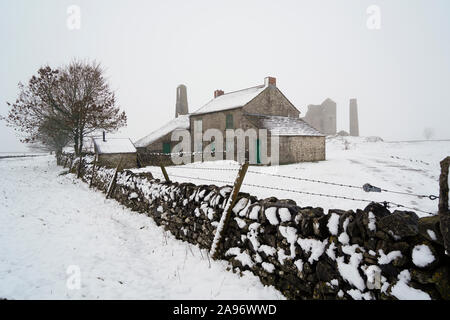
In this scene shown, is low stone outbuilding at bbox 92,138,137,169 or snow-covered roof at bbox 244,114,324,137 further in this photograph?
snow-covered roof at bbox 244,114,324,137

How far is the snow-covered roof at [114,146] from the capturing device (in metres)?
21.0

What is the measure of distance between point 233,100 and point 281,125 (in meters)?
6.49

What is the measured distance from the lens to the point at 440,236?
81.0 inches

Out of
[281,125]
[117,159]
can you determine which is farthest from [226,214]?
[281,125]

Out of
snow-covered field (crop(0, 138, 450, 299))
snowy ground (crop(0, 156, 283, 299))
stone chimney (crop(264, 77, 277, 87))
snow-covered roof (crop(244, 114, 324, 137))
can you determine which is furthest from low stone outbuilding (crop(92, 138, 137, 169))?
stone chimney (crop(264, 77, 277, 87))

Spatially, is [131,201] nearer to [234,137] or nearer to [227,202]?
[227,202]

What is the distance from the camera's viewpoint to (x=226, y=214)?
4207mm

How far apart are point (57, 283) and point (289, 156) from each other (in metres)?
20.4

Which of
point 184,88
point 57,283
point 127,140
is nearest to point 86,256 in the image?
point 57,283

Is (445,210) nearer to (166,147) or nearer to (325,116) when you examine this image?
(166,147)

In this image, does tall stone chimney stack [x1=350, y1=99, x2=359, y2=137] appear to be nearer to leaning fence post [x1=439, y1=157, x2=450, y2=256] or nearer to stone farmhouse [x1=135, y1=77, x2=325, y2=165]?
stone farmhouse [x1=135, y1=77, x2=325, y2=165]

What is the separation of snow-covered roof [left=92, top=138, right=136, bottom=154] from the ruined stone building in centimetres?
4969

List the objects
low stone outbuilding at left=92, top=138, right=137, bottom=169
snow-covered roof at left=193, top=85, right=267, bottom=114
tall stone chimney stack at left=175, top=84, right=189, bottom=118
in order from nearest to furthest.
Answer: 1. low stone outbuilding at left=92, top=138, right=137, bottom=169
2. snow-covered roof at left=193, top=85, right=267, bottom=114
3. tall stone chimney stack at left=175, top=84, right=189, bottom=118

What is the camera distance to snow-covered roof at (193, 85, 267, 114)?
2388 cm
